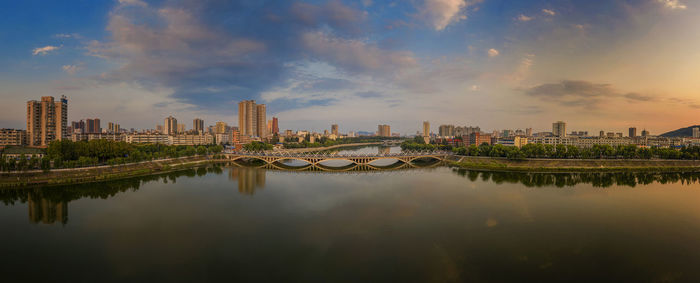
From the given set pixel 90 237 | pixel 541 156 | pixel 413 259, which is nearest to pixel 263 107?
pixel 541 156

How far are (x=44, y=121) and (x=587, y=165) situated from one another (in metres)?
75.8

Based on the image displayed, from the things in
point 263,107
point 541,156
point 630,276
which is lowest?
point 630,276

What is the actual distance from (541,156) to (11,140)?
7539 centimetres

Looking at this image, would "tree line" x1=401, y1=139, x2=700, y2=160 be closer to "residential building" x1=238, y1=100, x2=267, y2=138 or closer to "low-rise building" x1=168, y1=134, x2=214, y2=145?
"low-rise building" x1=168, y1=134, x2=214, y2=145

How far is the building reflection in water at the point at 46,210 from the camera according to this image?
16062 millimetres

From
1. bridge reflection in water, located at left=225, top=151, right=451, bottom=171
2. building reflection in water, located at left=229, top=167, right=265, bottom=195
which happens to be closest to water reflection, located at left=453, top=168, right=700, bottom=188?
bridge reflection in water, located at left=225, top=151, right=451, bottom=171

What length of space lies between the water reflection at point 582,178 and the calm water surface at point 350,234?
9.49 ft

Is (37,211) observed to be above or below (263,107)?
below

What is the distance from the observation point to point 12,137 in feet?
143

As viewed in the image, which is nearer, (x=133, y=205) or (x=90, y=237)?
(x=90, y=237)

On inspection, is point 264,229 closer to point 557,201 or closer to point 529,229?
point 529,229

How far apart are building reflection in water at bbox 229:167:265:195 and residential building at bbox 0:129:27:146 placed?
3546 cm

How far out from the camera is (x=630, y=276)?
10172 millimetres

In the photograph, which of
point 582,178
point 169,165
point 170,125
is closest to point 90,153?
point 169,165
